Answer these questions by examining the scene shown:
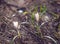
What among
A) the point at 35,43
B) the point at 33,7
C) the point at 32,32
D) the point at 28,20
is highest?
the point at 33,7

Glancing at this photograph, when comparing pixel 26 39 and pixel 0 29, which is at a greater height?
pixel 0 29

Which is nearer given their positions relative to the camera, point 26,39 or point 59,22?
point 26,39

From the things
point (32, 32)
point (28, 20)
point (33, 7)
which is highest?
point (33, 7)

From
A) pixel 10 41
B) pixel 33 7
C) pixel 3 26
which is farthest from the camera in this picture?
pixel 33 7

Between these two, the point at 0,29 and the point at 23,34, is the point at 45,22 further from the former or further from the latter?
the point at 0,29

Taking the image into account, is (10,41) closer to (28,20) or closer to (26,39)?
(26,39)

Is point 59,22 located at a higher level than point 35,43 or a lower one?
higher

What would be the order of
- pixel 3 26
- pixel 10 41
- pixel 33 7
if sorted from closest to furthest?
1. pixel 10 41
2. pixel 3 26
3. pixel 33 7

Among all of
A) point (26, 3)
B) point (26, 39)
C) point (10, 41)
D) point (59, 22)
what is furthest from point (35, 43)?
point (26, 3)

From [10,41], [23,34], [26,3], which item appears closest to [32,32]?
[23,34]
